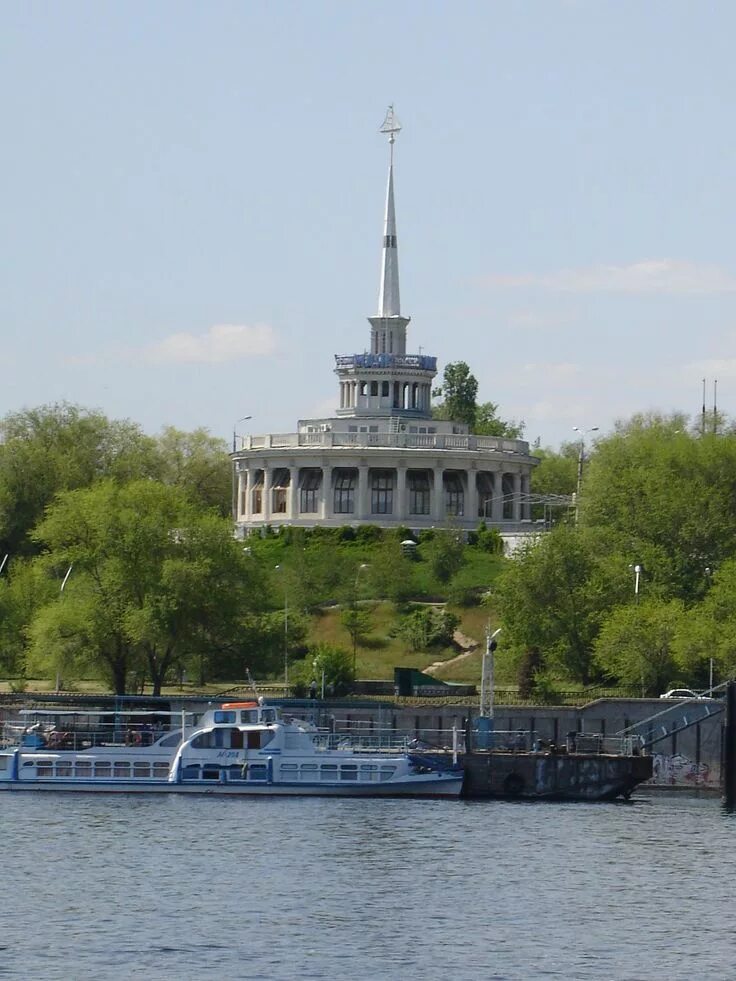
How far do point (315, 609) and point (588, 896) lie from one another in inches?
3235

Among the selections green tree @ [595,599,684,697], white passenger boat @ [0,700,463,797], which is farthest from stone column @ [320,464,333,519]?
white passenger boat @ [0,700,463,797]

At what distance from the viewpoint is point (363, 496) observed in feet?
633

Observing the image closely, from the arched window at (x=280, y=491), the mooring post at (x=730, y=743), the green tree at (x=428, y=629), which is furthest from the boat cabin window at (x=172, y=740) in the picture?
the arched window at (x=280, y=491)

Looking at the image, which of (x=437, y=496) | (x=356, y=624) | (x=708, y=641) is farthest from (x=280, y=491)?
(x=708, y=641)

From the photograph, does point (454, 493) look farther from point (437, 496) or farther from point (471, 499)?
point (437, 496)

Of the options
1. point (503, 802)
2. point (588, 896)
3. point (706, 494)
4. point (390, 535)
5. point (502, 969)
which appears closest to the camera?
point (502, 969)

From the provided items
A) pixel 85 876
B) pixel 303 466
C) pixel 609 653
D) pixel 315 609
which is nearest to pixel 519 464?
pixel 303 466

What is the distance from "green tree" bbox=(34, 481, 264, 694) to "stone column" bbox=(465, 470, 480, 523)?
5548cm

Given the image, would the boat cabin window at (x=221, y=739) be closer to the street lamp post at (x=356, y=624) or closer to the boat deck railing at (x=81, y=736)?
the boat deck railing at (x=81, y=736)

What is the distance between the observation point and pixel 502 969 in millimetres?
66375

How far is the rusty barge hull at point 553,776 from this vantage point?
108 metres

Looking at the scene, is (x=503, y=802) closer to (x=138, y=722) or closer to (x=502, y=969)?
(x=138, y=722)

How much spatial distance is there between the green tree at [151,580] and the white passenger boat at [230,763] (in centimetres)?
2039

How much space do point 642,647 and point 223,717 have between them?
28766 mm
